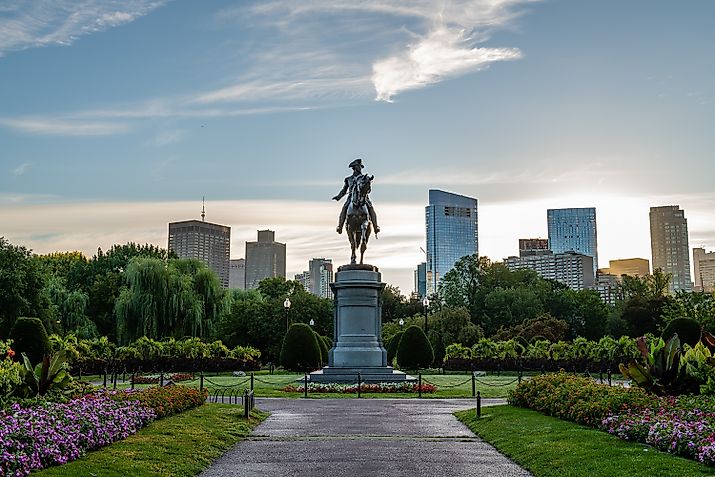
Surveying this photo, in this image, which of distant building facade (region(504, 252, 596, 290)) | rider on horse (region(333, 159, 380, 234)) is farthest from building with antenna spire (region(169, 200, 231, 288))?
rider on horse (region(333, 159, 380, 234))

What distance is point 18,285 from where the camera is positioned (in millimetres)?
49406

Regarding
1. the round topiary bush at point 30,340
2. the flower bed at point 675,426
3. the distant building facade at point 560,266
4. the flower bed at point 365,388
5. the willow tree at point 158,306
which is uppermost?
the distant building facade at point 560,266

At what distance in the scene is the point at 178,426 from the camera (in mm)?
17500

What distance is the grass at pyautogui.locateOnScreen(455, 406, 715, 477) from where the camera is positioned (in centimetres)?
1170

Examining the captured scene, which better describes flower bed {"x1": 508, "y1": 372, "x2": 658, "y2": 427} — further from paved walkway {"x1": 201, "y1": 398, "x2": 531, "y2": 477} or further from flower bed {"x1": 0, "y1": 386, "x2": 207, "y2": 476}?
flower bed {"x1": 0, "y1": 386, "x2": 207, "y2": 476}

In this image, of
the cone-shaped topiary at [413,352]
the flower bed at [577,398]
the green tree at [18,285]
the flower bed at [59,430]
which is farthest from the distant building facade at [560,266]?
the flower bed at [59,430]

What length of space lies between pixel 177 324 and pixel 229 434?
4392 centimetres

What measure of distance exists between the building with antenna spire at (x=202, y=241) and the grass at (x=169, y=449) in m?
157

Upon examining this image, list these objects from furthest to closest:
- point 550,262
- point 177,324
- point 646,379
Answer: point 550,262
point 177,324
point 646,379

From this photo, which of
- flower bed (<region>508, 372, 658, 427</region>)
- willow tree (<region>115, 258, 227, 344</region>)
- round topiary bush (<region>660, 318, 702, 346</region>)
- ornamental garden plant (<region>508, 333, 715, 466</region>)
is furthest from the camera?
willow tree (<region>115, 258, 227, 344</region>)

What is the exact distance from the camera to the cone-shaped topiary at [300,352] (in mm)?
46906

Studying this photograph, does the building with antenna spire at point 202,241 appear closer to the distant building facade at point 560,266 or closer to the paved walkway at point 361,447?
the distant building facade at point 560,266

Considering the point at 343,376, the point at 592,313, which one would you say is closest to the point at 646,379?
the point at 343,376

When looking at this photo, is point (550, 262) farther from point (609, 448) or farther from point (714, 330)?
point (609, 448)
